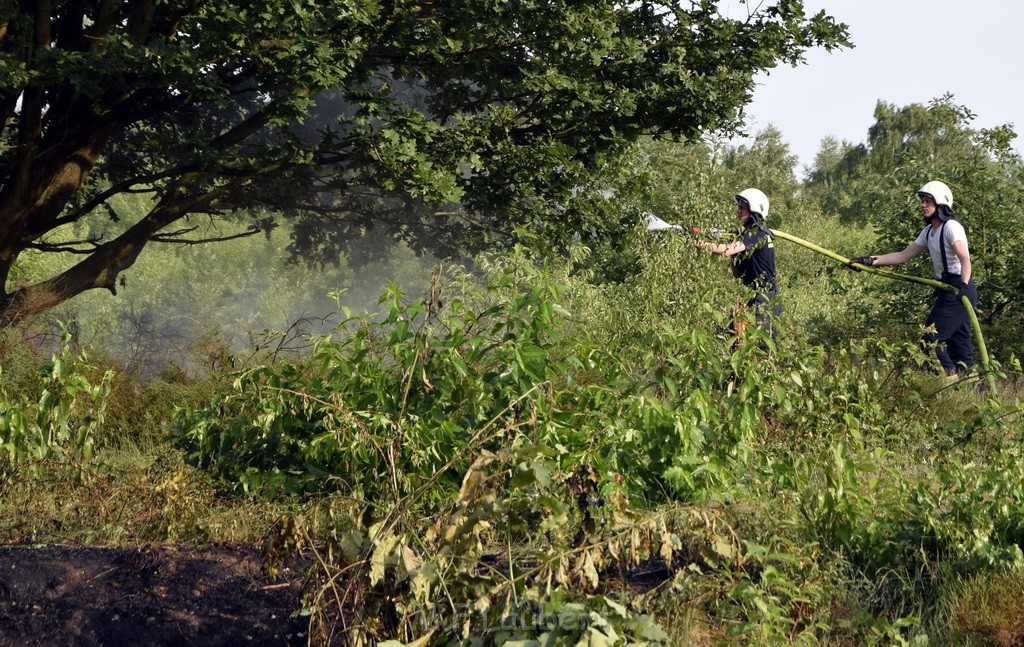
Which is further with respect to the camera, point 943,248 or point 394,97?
point 394,97

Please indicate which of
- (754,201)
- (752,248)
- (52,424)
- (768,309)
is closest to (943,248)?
(754,201)

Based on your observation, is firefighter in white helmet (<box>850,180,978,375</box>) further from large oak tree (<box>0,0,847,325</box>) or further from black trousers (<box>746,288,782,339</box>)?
large oak tree (<box>0,0,847,325</box>)

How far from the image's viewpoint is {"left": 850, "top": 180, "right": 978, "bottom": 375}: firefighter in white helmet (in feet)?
31.7

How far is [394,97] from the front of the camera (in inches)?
428

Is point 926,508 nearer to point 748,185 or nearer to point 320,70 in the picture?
point 320,70

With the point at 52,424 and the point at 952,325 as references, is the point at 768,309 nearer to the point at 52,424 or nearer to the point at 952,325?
the point at 952,325

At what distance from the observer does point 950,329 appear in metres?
9.77

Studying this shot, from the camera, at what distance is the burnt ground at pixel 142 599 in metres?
3.91

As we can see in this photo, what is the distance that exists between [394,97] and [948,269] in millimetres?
5580

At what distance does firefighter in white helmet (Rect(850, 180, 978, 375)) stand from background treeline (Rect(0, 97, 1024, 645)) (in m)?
0.82

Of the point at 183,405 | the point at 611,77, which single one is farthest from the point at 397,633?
the point at 611,77

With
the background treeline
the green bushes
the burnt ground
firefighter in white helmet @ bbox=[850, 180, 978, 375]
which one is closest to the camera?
the background treeline

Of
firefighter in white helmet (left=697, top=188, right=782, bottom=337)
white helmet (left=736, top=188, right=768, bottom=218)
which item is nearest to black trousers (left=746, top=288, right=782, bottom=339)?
firefighter in white helmet (left=697, top=188, right=782, bottom=337)

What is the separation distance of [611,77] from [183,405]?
19.0ft
